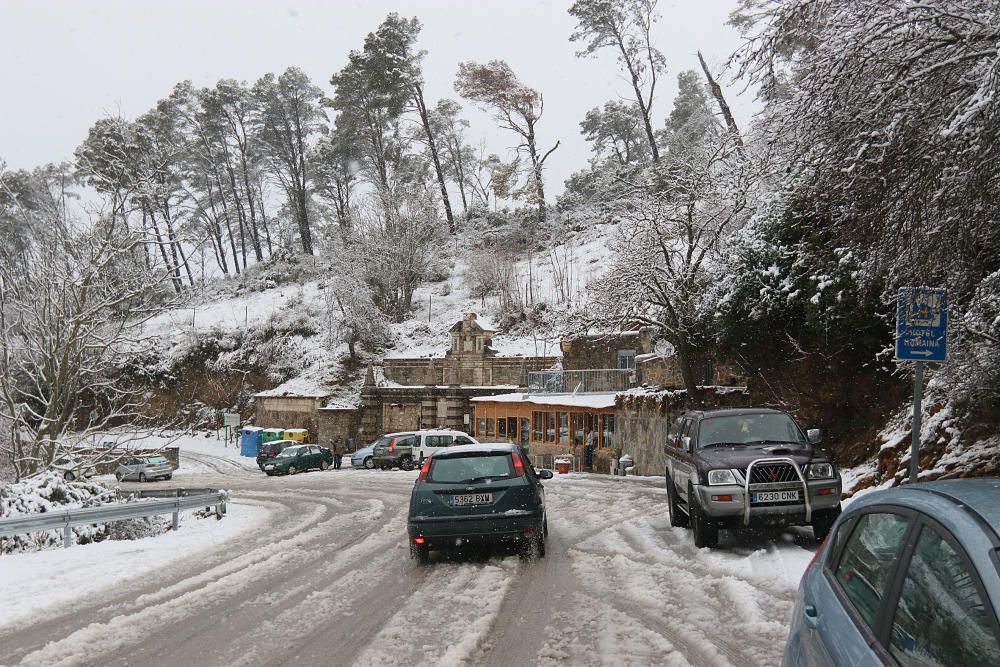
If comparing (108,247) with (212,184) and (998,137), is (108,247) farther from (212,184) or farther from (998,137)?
(212,184)

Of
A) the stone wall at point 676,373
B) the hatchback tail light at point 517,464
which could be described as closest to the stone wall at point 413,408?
the stone wall at point 676,373

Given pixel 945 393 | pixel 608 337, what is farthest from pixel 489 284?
pixel 945 393

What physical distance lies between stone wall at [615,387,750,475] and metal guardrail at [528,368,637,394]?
3.62 m

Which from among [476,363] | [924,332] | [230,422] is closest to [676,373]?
[476,363]

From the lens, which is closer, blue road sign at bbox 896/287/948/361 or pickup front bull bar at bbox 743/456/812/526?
blue road sign at bbox 896/287/948/361

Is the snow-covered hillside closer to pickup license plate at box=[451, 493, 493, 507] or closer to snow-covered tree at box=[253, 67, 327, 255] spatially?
snow-covered tree at box=[253, 67, 327, 255]

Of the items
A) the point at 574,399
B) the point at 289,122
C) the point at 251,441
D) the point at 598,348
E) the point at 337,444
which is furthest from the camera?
the point at 289,122

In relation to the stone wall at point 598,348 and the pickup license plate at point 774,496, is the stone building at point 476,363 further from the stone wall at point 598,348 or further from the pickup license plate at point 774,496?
the pickup license plate at point 774,496

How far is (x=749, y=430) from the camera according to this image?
9.86 meters

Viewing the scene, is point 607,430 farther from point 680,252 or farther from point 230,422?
point 230,422

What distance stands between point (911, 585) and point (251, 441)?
4396 centimetres

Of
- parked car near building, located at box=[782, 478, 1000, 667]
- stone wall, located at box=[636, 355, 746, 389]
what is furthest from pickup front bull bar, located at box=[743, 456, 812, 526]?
stone wall, located at box=[636, 355, 746, 389]

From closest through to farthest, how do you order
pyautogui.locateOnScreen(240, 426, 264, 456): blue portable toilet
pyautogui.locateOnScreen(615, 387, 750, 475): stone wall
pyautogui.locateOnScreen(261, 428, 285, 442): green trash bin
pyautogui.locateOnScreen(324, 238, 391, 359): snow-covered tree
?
pyautogui.locateOnScreen(615, 387, 750, 475): stone wall
pyautogui.locateOnScreen(261, 428, 285, 442): green trash bin
pyautogui.locateOnScreen(240, 426, 264, 456): blue portable toilet
pyautogui.locateOnScreen(324, 238, 391, 359): snow-covered tree

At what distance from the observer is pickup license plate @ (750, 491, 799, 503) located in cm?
855
